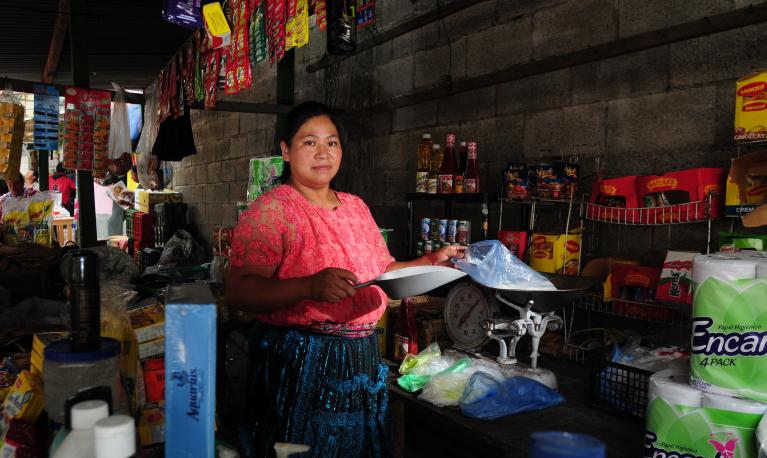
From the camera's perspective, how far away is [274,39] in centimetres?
307

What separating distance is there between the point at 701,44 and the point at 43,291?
3555 mm

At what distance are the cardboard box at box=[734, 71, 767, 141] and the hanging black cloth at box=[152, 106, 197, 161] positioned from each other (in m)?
5.12

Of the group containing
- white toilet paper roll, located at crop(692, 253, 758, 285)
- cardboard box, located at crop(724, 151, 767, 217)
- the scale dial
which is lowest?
the scale dial

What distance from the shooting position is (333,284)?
1237mm

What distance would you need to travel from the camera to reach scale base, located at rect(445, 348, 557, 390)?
199 cm

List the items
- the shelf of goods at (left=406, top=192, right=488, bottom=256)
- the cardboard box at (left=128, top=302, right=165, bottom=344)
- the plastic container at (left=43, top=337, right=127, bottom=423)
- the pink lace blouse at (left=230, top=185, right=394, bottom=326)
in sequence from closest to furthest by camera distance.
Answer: the plastic container at (left=43, top=337, right=127, bottom=423), the cardboard box at (left=128, top=302, right=165, bottom=344), the pink lace blouse at (left=230, top=185, right=394, bottom=326), the shelf of goods at (left=406, top=192, right=488, bottom=256)

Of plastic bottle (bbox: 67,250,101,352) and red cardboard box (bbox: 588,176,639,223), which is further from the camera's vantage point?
red cardboard box (bbox: 588,176,639,223)

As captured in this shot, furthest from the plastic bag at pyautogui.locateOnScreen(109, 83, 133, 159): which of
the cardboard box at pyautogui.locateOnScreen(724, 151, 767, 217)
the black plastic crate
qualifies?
the cardboard box at pyautogui.locateOnScreen(724, 151, 767, 217)

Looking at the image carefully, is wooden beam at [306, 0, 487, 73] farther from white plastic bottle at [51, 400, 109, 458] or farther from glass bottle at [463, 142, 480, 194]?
white plastic bottle at [51, 400, 109, 458]

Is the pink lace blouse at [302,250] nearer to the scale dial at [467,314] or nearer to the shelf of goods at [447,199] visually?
the scale dial at [467,314]

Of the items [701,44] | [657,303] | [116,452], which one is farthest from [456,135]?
[116,452]

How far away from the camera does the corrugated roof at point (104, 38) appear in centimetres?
473

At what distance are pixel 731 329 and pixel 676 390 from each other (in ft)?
0.64

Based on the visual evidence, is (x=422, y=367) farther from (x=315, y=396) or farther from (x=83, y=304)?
(x=83, y=304)
